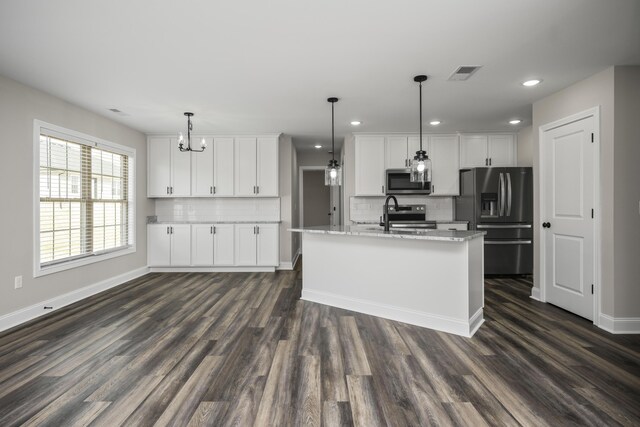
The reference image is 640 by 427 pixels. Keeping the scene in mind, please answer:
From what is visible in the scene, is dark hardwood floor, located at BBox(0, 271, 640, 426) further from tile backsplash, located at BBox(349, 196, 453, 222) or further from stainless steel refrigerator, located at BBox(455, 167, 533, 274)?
tile backsplash, located at BBox(349, 196, 453, 222)

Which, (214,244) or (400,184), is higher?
(400,184)

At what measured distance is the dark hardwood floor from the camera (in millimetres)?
1802

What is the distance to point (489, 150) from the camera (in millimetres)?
5742

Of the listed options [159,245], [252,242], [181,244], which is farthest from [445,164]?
[159,245]

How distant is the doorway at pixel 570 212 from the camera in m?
3.25

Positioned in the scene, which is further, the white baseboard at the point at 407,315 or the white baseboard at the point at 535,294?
the white baseboard at the point at 535,294

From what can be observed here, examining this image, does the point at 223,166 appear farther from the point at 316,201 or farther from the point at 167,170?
the point at 316,201

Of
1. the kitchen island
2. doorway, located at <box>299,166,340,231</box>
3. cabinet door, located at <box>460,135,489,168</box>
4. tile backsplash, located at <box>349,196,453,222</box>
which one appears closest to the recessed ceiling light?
the kitchen island

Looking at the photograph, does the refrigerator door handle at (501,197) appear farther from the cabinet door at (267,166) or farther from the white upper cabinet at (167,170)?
the white upper cabinet at (167,170)

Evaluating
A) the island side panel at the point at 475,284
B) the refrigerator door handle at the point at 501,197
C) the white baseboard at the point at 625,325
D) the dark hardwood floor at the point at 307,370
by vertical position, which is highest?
the refrigerator door handle at the point at 501,197

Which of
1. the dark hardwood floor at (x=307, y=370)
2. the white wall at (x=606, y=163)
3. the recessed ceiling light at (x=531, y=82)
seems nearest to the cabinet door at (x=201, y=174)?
the dark hardwood floor at (x=307, y=370)

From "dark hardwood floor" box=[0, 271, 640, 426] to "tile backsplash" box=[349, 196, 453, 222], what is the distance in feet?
8.89

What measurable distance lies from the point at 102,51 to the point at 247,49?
1182 millimetres

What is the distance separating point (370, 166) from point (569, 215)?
3.00m
